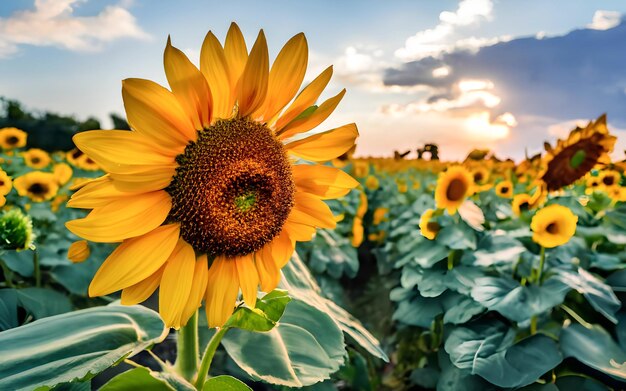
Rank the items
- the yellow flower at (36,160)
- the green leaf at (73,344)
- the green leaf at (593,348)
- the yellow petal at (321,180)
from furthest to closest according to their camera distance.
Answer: the yellow flower at (36,160)
the green leaf at (593,348)
the yellow petal at (321,180)
the green leaf at (73,344)

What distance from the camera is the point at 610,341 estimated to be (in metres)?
1.89

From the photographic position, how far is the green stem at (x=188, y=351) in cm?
102

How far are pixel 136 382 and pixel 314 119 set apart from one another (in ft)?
1.66

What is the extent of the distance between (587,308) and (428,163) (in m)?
5.64

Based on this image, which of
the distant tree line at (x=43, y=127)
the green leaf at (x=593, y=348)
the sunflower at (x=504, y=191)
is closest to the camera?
the green leaf at (x=593, y=348)

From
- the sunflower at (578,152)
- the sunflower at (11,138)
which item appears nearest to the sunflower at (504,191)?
the sunflower at (578,152)

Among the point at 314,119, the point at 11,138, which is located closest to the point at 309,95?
the point at 314,119

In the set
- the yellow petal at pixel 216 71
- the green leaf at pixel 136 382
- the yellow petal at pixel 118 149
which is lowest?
the green leaf at pixel 136 382

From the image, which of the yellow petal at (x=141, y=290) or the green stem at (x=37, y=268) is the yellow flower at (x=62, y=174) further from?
the yellow petal at (x=141, y=290)

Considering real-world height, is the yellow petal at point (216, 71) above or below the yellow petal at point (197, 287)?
above

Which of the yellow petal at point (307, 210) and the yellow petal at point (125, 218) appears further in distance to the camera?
the yellow petal at point (307, 210)

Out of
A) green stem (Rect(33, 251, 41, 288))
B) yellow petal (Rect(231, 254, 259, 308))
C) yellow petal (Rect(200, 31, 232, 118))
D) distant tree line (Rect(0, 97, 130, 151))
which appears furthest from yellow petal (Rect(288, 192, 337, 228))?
distant tree line (Rect(0, 97, 130, 151))

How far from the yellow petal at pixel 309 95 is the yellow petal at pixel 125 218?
24 centimetres

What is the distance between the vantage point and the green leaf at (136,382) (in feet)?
2.82
